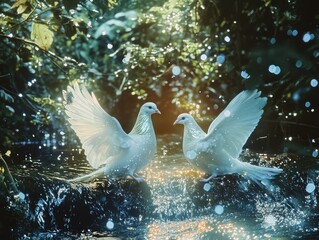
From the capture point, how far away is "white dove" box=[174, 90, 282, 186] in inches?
202

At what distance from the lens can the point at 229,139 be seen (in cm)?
539

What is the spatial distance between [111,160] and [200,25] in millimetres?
4114

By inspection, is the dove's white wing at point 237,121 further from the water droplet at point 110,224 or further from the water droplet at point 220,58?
the water droplet at point 220,58

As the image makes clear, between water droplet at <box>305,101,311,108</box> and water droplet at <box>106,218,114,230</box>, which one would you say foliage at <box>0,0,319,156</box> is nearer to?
water droplet at <box>305,101,311,108</box>

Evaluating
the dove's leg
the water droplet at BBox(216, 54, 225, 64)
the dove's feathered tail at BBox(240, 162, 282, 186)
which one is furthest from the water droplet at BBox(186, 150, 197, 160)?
the water droplet at BBox(216, 54, 225, 64)

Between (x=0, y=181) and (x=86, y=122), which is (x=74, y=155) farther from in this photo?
(x=0, y=181)

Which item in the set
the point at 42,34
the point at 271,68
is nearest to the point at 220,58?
the point at 271,68

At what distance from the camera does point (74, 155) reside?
7.81 meters

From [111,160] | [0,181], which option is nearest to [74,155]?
[111,160]

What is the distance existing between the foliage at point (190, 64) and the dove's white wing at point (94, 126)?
1.06ft

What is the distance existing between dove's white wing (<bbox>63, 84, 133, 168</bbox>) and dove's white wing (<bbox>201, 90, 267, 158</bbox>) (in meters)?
0.92

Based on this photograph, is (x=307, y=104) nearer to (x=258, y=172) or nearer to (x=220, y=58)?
(x=220, y=58)

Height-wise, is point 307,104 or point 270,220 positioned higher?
point 307,104

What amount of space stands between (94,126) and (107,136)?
176mm
